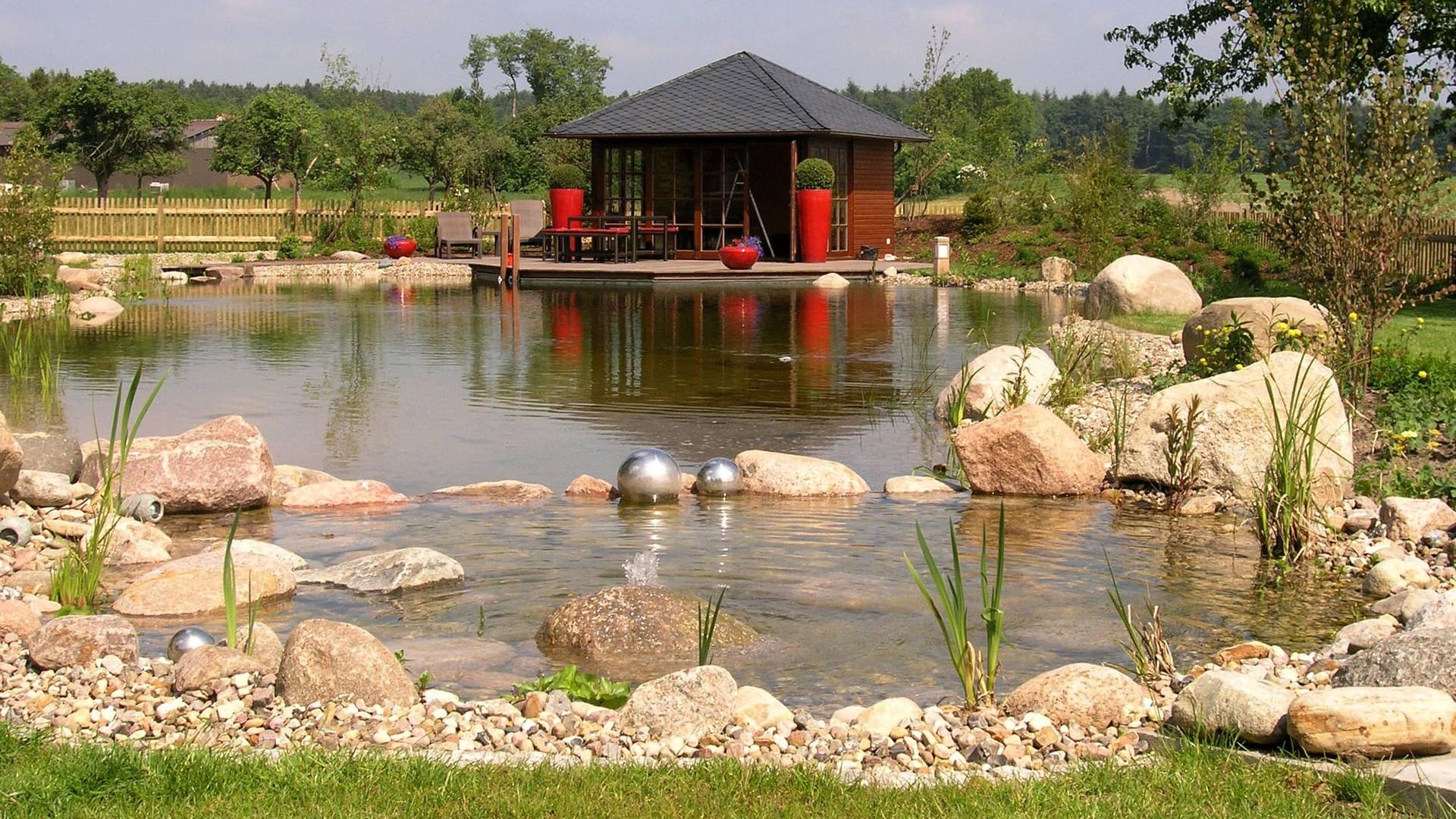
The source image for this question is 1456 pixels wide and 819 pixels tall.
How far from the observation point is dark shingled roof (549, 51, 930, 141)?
29688 mm

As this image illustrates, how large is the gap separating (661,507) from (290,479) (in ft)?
7.64

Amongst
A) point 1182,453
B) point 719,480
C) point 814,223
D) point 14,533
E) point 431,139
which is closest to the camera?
point 14,533

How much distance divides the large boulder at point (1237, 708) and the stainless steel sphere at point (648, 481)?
468 cm

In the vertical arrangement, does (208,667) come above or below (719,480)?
below

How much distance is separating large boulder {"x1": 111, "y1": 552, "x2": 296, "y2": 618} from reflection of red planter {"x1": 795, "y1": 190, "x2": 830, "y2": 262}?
76.4 ft

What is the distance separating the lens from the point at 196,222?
33719 mm

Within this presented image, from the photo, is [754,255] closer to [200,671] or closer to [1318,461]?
[1318,461]

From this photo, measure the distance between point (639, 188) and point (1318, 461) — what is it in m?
24.8

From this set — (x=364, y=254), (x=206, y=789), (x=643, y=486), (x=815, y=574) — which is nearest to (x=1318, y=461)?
(x=815, y=574)

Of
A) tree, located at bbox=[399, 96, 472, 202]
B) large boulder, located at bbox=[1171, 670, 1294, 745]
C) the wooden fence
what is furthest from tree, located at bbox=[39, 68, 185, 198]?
large boulder, located at bbox=[1171, 670, 1294, 745]

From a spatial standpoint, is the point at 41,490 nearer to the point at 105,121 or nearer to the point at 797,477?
the point at 797,477

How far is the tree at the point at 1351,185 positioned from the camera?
9.64 metres

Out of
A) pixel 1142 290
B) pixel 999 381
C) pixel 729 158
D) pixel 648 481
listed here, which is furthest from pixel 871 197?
pixel 648 481

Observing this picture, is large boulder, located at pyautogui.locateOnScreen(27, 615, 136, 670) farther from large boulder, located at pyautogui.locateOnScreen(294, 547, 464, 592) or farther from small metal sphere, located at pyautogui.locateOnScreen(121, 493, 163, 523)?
small metal sphere, located at pyautogui.locateOnScreen(121, 493, 163, 523)
